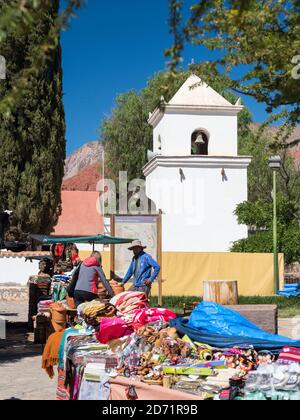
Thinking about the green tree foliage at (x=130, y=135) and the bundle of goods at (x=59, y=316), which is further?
the green tree foliage at (x=130, y=135)

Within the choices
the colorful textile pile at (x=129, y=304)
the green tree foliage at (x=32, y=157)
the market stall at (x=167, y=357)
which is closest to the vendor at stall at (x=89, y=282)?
the colorful textile pile at (x=129, y=304)

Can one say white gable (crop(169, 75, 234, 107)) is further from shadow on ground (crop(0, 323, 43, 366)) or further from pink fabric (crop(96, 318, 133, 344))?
pink fabric (crop(96, 318, 133, 344))

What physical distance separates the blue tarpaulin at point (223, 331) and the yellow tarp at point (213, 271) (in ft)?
51.7

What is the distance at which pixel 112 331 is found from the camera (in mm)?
7570

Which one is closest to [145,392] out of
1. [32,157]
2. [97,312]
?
[97,312]

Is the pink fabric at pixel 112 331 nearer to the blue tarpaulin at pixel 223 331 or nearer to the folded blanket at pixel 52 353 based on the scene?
the blue tarpaulin at pixel 223 331

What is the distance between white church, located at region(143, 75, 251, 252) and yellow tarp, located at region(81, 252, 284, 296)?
13.5 feet

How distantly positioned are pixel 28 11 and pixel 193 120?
27193 millimetres

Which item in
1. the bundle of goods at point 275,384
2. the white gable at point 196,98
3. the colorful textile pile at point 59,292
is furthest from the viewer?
the white gable at point 196,98

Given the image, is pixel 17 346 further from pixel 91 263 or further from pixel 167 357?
pixel 167 357

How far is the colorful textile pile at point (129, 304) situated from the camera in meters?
8.24

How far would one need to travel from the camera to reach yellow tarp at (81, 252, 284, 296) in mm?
24500

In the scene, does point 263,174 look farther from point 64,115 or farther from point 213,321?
point 213,321

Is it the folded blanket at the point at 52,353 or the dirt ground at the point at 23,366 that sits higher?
the folded blanket at the point at 52,353
